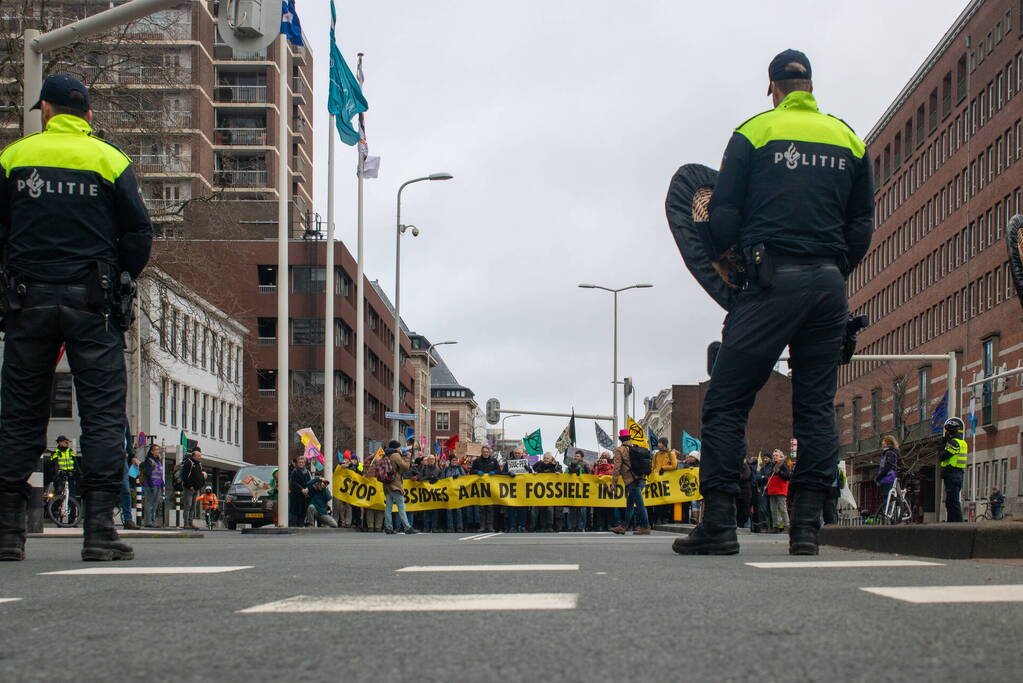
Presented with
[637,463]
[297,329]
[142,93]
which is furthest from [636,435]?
[297,329]

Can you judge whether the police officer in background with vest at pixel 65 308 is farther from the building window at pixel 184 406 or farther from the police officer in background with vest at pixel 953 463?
the building window at pixel 184 406

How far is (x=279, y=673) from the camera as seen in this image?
3336 mm

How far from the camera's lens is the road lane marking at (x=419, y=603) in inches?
183

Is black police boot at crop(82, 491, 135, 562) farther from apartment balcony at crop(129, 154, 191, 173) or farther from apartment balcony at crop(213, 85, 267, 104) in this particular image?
apartment balcony at crop(213, 85, 267, 104)

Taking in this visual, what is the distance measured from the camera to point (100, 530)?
318 inches

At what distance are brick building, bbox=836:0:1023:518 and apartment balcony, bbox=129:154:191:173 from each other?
42818mm

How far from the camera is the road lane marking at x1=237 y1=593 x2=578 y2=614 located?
15.2ft

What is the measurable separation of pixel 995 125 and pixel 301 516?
50246 mm

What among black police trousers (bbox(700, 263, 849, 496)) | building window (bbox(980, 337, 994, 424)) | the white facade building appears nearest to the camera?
black police trousers (bbox(700, 263, 849, 496))

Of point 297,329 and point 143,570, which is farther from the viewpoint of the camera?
point 297,329

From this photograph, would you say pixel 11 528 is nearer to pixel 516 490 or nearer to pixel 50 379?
pixel 50 379

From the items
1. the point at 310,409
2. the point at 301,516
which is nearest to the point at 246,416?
the point at 310,409

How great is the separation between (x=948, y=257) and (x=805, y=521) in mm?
78005

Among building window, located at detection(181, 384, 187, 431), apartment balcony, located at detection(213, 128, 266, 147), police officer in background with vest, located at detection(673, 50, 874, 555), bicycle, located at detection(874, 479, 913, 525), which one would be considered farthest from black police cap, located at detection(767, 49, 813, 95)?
apartment balcony, located at detection(213, 128, 266, 147)
